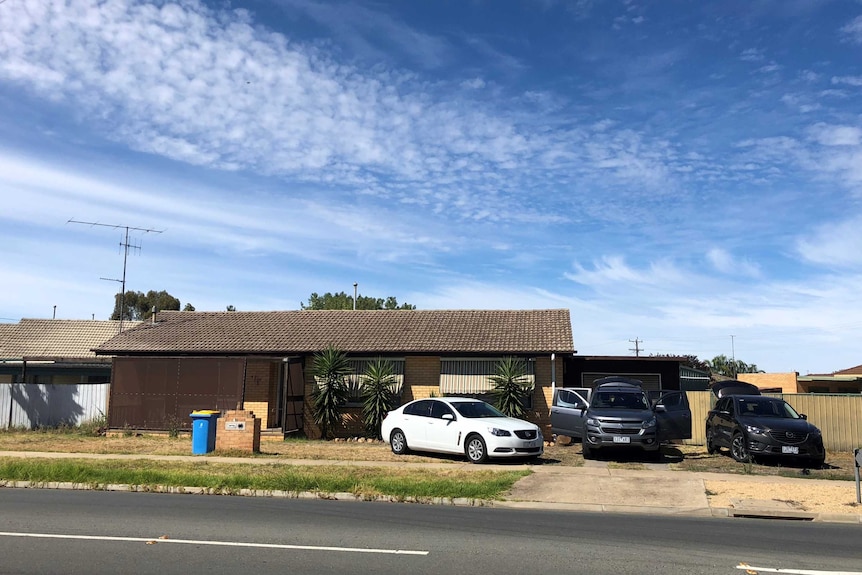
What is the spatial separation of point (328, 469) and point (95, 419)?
13.4 m

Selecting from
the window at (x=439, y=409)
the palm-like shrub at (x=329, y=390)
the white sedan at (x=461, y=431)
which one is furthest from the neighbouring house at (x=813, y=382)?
the window at (x=439, y=409)

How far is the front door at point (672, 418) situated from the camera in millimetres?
17156

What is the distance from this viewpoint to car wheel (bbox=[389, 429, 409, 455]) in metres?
17.3

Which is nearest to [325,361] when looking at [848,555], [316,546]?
[316,546]

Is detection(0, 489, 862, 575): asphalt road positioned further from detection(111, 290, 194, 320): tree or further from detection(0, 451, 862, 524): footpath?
detection(111, 290, 194, 320): tree

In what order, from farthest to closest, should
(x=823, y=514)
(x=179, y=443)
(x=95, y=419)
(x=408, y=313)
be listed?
(x=408, y=313) → (x=95, y=419) → (x=179, y=443) → (x=823, y=514)

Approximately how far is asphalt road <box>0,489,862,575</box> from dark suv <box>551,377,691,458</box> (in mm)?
5871

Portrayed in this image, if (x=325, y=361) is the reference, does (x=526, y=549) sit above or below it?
below

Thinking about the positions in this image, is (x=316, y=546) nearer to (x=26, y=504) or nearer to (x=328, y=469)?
(x=26, y=504)

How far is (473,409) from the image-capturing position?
16812 millimetres

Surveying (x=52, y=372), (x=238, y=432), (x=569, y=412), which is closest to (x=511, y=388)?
(x=569, y=412)

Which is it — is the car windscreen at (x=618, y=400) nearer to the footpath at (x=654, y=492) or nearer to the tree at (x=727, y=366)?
the footpath at (x=654, y=492)

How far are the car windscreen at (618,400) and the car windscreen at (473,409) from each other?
241cm

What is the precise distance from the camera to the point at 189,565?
269 inches
